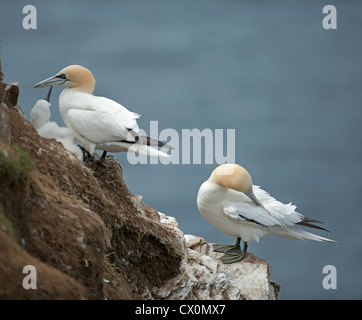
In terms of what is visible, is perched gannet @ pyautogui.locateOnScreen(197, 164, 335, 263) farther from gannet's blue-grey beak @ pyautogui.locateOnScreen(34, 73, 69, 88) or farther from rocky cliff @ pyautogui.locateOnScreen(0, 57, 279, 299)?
gannet's blue-grey beak @ pyautogui.locateOnScreen(34, 73, 69, 88)

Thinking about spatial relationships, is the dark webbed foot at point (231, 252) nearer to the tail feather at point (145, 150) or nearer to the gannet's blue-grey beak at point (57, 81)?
the tail feather at point (145, 150)

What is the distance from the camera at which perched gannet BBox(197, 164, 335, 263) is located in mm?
11547

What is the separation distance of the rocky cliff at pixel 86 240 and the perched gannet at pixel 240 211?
0.46 metres

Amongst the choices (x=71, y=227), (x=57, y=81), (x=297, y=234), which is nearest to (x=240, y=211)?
(x=297, y=234)

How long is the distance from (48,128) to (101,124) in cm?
84

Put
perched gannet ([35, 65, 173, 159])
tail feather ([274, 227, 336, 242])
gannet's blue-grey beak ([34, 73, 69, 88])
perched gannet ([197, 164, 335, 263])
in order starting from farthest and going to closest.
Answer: tail feather ([274, 227, 336, 242]), perched gannet ([197, 164, 335, 263]), gannet's blue-grey beak ([34, 73, 69, 88]), perched gannet ([35, 65, 173, 159])

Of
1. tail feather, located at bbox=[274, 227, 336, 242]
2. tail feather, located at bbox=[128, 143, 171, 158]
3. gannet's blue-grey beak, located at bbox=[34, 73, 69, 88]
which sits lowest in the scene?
tail feather, located at bbox=[274, 227, 336, 242]

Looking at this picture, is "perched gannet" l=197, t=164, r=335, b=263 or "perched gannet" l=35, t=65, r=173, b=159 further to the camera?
"perched gannet" l=197, t=164, r=335, b=263

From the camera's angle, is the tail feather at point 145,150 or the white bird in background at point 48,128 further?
the white bird in background at point 48,128

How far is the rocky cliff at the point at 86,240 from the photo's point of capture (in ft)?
22.6

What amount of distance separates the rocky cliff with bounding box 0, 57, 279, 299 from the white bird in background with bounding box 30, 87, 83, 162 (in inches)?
24.2

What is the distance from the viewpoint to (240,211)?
11648 millimetres

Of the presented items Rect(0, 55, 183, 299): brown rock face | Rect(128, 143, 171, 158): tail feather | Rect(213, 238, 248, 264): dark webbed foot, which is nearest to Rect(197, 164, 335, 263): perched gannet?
Rect(213, 238, 248, 264): dark webbed foot

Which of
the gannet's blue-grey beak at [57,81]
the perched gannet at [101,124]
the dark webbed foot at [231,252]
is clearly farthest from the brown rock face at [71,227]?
the dark webbed foot at [231,252]
